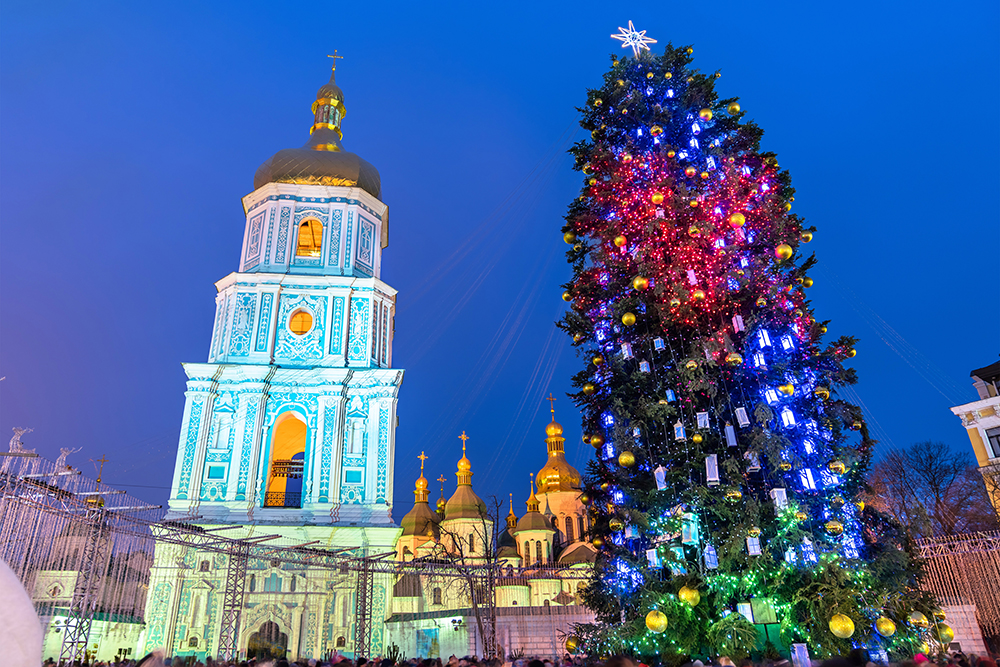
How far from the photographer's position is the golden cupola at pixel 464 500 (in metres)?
47.0

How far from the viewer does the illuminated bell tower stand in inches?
912

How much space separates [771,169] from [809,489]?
4.32 metres

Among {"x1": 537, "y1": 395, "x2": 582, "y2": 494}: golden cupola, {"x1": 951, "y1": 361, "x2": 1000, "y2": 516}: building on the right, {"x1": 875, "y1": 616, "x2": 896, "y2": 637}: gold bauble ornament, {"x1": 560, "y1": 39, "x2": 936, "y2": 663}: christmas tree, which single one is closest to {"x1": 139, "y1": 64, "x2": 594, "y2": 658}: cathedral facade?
{"x1": 560, "y1": 39, "x2": 936, "y2": 663}: christmas tree

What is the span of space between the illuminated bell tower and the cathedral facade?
0.05 m

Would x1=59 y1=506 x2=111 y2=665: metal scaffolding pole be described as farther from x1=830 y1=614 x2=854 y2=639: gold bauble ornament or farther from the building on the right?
the building on the right

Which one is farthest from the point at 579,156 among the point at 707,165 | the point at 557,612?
the point at 557,612

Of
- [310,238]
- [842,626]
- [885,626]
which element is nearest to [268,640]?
[310,238]

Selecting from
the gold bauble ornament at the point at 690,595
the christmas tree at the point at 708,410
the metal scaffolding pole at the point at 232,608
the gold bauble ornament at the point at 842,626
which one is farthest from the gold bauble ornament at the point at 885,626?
the metal scaffolding pole at the point at 232,608

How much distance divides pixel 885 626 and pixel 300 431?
26367 millimetres

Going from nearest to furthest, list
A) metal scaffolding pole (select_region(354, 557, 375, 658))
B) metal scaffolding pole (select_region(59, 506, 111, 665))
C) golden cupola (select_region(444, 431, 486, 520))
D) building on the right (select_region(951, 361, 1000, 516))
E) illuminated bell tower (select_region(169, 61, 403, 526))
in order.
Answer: metal scaffolding pole (select_region(59, 506, 111, 665)) → metal scaffolding pole (select_region(354, 557, 375, 658)) → illuminated bell tower (select_region(169, 61, 403, 526)) → building on the right (select_region(951, 361, 1000, 516)) → golden cupola (select_region(444, 431, 486, 520))

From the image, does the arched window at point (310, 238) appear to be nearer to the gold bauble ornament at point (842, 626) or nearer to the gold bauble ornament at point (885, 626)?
the gold bauble ornament at point (842, 626)

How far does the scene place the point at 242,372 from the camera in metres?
24.4

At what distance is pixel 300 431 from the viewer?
29.2 metres

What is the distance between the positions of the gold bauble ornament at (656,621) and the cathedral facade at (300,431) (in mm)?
12831
